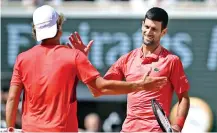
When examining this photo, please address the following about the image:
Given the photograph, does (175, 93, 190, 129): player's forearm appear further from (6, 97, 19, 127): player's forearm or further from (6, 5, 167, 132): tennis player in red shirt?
(6, 97, 19, 127): player's forearm

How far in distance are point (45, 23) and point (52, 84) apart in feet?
1.83

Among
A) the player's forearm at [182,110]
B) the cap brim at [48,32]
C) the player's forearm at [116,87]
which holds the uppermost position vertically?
the cap brim at [48,32]

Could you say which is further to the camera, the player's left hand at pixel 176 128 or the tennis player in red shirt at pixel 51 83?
the player's left hand at pixel 176 128

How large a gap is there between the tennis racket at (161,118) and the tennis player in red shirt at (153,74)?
24cm

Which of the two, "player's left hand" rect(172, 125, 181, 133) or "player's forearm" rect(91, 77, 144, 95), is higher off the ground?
"player's forearm" rect(91, 77, 144, 95)

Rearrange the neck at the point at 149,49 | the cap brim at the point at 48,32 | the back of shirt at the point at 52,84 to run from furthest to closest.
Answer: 1. the neck at the point at 149,49
2. the cap brim at the point at 48,32
3. the back of shirt at the point at 52,84

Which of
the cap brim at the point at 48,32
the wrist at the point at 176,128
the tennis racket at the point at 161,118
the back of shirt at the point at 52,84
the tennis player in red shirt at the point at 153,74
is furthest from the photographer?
the tennis player in red shirt at the point at 153,74

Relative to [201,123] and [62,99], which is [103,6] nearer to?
[201,123]

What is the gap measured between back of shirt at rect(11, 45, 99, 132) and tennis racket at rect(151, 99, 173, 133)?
0.79 metres

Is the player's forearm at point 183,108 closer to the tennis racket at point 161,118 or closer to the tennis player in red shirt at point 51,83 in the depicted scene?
the tennis racket at point 161,118

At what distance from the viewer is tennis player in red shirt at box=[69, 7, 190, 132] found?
7.12 metres

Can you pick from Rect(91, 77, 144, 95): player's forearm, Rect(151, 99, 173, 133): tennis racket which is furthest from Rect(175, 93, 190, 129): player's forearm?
Rect(91, 77, 144, 95): player's forearm

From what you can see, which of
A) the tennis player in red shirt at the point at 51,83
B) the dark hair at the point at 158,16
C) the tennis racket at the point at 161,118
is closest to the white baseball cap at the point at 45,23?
the tennis player in red shirt at the point at 51,83

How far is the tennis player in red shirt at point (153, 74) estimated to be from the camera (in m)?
7.12
